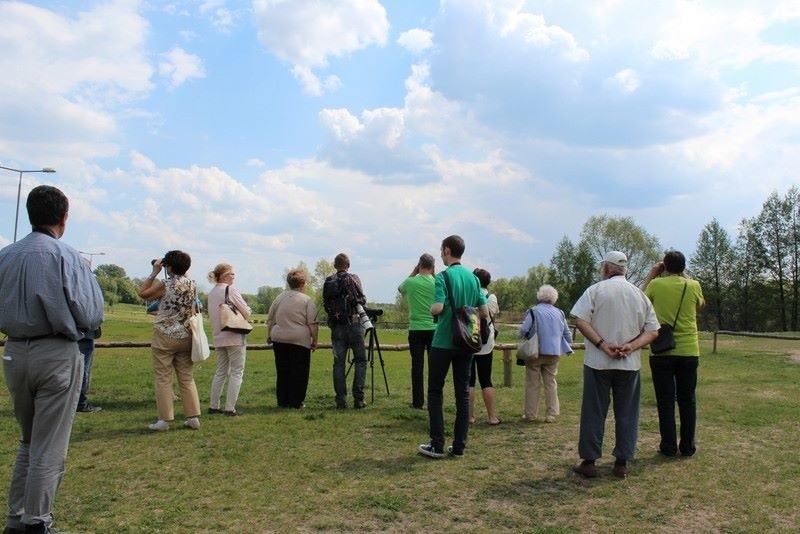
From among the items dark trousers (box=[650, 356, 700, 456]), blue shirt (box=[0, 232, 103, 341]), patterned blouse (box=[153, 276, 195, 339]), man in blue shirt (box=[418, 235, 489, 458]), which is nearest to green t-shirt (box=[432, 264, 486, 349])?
man in blue shirt (box=[418, 235, 489, 458])

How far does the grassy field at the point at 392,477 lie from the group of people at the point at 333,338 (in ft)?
1.26

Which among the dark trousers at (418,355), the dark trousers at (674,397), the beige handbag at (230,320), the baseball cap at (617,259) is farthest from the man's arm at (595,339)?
the beige handbag at (230,320)

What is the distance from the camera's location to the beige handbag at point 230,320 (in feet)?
26.5

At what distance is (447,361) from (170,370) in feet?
10.6

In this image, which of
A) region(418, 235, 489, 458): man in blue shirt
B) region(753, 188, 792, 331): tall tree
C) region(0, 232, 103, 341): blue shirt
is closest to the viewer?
region(0, 232, 103, 341): blue shirt

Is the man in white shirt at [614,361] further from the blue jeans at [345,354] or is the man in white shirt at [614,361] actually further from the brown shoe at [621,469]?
the blue jeans at [345,354]

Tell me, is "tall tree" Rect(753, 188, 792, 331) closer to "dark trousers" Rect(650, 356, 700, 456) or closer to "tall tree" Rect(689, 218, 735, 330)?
"tall tree" Rect(689, 218, 735, 330)

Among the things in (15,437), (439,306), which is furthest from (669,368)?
(15,437)

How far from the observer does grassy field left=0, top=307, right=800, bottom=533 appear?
450cm

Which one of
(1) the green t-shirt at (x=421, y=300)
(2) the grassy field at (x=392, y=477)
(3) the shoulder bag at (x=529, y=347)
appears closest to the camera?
(2) the grassy field at (x=392, y=477)

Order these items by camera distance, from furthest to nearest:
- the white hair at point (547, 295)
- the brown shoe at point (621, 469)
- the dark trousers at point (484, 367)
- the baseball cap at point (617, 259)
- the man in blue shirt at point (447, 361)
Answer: the white hair at point (547, 295) → the dark trousers at point (484, 367) → the man in blue shirt at point (447, 361) → the baseball cap at point (617, 259) → the brown shoe at point (621, 469)

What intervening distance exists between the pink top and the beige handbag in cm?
6

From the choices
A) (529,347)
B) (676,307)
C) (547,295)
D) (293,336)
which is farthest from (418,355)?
(676,307)

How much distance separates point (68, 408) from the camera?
13.4 ft
